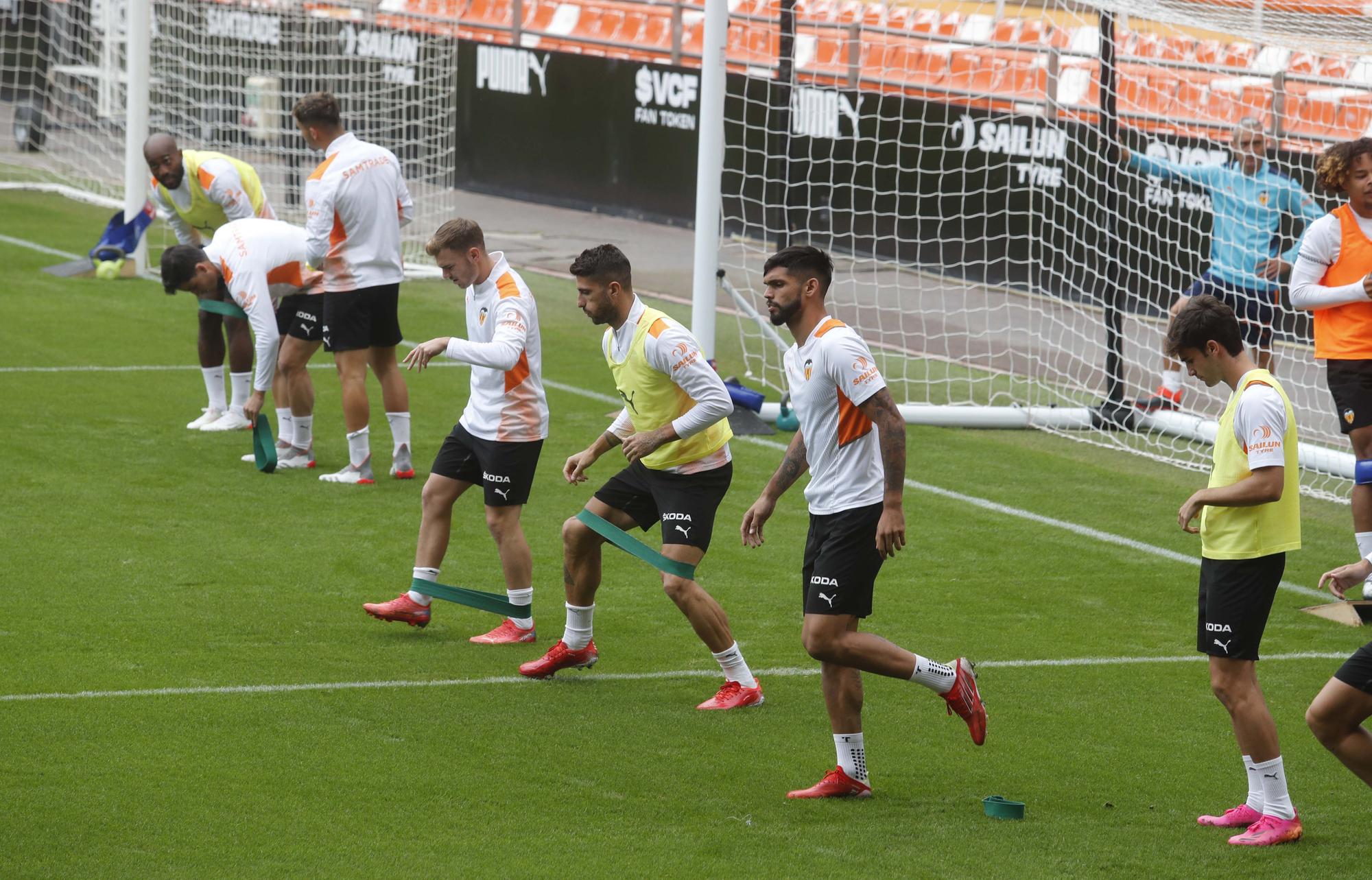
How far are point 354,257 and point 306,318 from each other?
527 mm

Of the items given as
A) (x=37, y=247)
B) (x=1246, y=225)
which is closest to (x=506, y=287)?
(x=1246, y=225)

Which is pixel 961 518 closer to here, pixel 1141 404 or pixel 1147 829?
pixel 1141 404

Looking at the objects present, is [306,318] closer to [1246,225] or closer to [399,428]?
[399,428]

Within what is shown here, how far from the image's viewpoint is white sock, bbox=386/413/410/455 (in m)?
10.5

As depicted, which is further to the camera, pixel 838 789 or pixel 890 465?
pixel 838 789

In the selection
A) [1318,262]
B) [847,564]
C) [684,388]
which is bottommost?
[847,564]

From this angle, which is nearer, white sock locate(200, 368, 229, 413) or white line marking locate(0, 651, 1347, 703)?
white line marking locate(0, 651, 1347, 703)

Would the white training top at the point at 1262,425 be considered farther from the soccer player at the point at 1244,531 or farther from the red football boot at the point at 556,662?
the red football boot at the point at 556,662

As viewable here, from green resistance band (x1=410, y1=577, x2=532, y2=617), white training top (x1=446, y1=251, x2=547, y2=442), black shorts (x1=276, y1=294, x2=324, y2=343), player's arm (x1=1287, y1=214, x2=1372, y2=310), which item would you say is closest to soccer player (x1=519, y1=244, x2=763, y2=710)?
green resistance band (x1=410, y1=577, x2=532, y2=617)

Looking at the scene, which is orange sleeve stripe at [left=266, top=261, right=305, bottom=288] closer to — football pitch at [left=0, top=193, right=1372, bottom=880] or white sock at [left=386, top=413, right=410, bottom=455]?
white sock at [left=386, top=413, right=410, bottom=455]

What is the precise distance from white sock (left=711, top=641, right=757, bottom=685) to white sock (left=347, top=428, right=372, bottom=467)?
406 centimetres

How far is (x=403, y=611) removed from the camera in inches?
297

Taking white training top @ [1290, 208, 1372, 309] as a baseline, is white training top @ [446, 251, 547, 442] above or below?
below

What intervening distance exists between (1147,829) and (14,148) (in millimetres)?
23080
